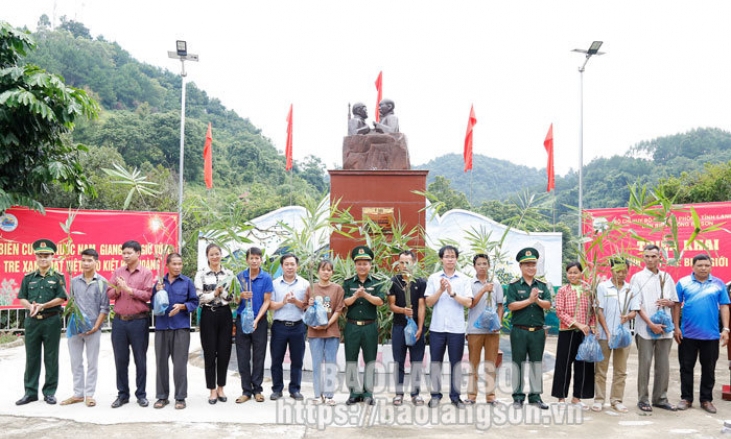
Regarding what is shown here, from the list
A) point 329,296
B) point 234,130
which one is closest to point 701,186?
point 329,296

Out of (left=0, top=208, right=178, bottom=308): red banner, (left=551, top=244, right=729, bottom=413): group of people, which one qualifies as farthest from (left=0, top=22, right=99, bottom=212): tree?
(left=551, top=244, right=729, bottom=413): group of people

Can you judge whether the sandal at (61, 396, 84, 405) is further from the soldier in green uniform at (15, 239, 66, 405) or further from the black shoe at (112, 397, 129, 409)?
the black shoe at (112, 397, 129, 409)

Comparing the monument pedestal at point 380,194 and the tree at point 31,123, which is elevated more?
the tree at point 31,123

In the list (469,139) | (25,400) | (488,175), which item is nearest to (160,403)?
(25,400)

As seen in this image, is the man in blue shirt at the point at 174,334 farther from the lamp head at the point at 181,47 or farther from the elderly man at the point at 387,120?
the lamp head at the point at 181,47

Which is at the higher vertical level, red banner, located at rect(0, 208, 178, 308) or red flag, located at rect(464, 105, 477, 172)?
red flag, located at rect(464, 105, 477, 172)

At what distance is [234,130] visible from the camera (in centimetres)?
4103

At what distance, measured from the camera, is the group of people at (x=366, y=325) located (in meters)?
4.60

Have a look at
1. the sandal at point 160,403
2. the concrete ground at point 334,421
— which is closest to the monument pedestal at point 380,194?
the concrete ground at point 334,421

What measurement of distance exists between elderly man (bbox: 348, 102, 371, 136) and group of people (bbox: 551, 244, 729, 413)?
4.13 meters

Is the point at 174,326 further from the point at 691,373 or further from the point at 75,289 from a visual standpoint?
the point at 691,373

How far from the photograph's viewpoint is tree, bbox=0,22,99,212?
20.6 feet

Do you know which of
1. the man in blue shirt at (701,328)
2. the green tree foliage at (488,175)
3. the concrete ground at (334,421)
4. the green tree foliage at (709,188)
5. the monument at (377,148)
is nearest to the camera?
the concrete ground at (334,421)

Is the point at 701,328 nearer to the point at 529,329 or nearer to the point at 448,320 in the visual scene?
the point at 529,329
